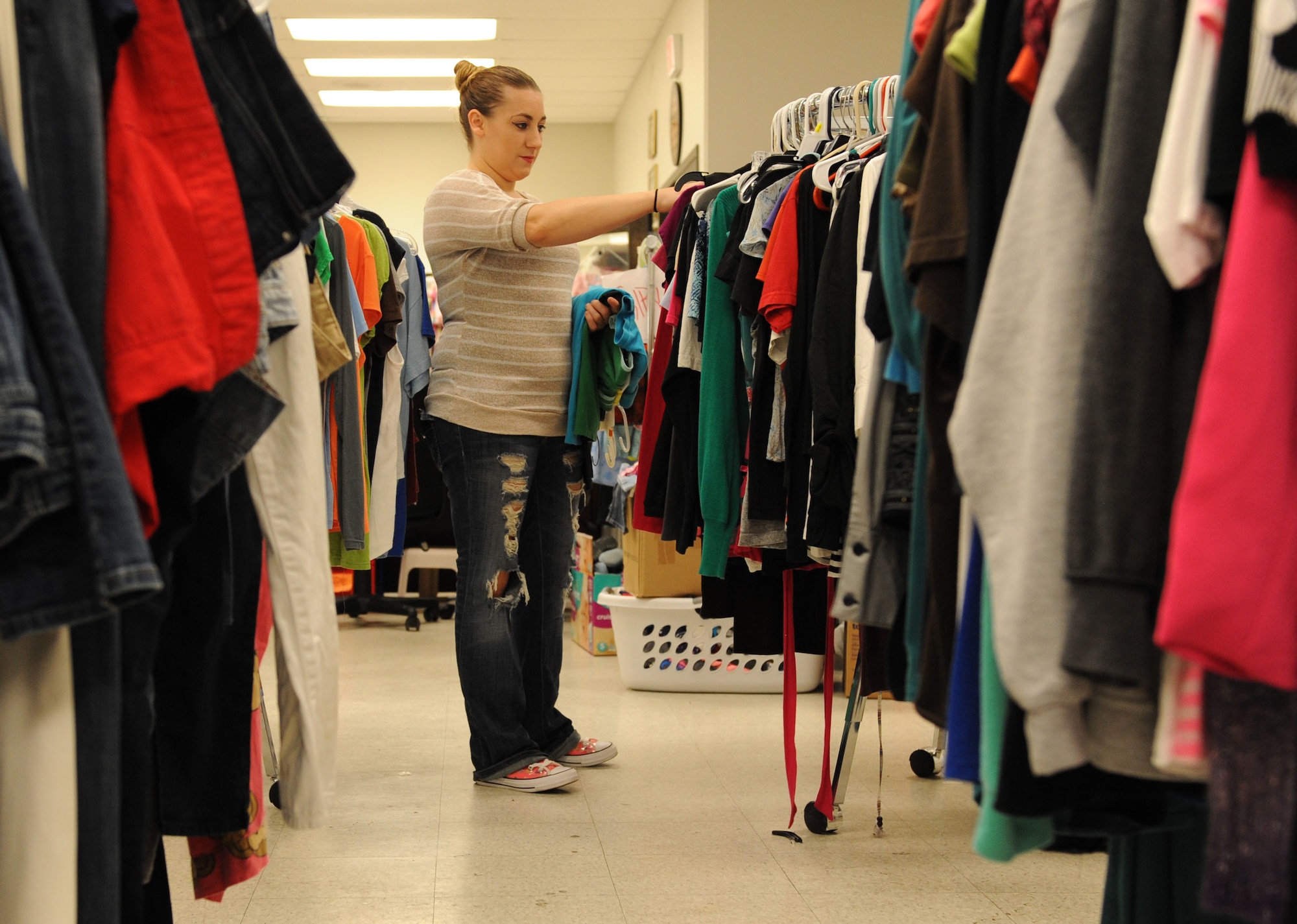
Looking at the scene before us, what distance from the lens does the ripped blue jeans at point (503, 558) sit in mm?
2674

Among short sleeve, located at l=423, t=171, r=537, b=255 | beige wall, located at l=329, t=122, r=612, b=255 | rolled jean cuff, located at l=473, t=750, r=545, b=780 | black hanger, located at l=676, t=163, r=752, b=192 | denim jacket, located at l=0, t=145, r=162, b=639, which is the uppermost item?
beige wall, located at l=329, t=122, r=612, b=255

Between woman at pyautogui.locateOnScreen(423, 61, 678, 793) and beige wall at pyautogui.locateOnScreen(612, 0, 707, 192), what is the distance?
2.37 metres

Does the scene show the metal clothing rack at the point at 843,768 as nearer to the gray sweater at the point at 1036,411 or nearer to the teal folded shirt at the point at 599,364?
the teal folded shirt at the point at 599,364

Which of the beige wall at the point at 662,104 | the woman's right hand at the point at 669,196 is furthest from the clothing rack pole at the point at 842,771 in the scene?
the beige wall at the point at 662,104

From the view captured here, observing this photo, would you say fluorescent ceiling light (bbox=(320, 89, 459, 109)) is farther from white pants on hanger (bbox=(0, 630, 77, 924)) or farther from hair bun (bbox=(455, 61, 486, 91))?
white pants on hanger (bbox=(0, 630, 77, 924))

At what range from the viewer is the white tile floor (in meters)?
2.04

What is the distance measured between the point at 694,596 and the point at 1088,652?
3.07 meters

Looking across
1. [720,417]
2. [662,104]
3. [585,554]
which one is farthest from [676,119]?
[720,417]

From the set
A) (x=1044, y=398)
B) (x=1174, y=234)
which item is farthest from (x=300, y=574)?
(x=1174, y=234)

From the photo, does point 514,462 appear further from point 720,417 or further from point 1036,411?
point 1036,411

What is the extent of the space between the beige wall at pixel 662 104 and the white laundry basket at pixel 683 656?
215cm

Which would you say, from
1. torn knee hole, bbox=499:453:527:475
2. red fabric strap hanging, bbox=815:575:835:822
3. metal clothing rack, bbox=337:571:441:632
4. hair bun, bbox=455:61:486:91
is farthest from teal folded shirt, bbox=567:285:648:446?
metal clothing rack, bbox=337:571:441:632

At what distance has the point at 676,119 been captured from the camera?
5.55 meters

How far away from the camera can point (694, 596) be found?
388 cm
